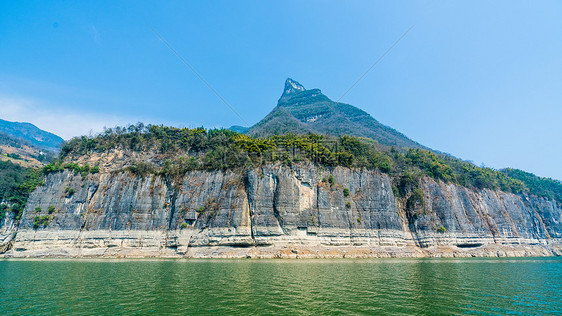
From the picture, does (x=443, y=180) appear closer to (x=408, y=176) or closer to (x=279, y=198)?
(x=408, y=176)

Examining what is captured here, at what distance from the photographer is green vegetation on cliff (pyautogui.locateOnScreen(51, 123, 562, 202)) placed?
61625 mm

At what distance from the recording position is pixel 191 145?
71.2 m

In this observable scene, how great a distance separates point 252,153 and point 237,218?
13974 millimetres

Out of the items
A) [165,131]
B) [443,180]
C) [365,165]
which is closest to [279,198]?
[365,165]

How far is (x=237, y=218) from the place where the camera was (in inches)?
2082

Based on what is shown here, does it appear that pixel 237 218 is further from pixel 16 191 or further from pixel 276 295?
pixel 16 191

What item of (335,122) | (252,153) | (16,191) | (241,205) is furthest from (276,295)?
(335,122)

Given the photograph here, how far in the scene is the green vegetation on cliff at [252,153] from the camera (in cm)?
6162

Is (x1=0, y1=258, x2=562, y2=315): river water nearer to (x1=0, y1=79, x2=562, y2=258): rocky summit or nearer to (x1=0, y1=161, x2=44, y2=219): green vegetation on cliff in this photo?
(x1=0, y1=79, x2=562, y2=258): rocky summit

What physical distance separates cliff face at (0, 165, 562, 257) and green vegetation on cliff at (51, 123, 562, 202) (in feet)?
8.09

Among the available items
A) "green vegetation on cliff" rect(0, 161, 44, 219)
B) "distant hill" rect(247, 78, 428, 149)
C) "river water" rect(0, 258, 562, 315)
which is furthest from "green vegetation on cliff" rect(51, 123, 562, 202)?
"distant hill" rect(247, 78, 428, 149)

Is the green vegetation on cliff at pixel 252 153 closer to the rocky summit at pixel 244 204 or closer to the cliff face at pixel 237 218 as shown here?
the rocky summit at pixel 244 204

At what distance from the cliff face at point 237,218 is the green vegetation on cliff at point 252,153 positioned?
2467 mm

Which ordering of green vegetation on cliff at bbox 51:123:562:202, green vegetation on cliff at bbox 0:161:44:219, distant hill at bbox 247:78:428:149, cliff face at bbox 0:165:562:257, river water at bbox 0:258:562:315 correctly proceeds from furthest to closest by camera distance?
distant hill at bbox 247:78:428:149
green vegetation on cliff at bbox 51:123:562:202
green vegetation on cliff at bbox 0:161:44:219
cliff face at bbox 0:165:562:257
river water at bbox 0:258:562:315
